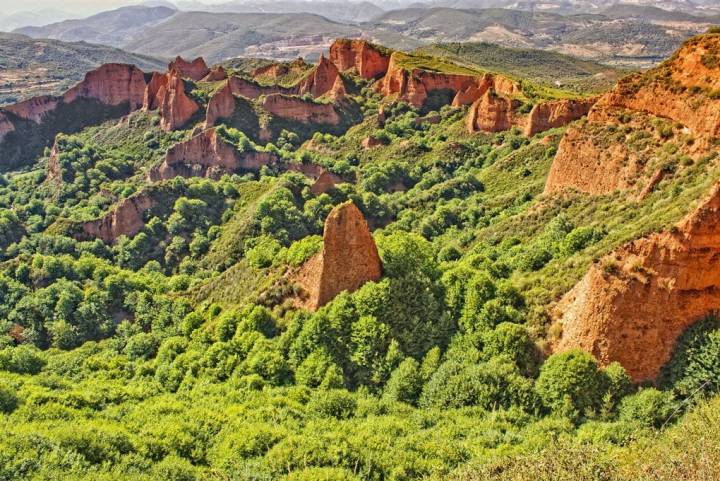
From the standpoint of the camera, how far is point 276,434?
27.8 meters

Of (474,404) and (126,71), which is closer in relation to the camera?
(474,404)

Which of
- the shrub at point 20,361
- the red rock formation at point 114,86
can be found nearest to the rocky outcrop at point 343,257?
the shrub at point 20,361

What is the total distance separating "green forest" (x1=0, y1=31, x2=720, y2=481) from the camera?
2547 cm

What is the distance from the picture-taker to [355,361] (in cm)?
3450

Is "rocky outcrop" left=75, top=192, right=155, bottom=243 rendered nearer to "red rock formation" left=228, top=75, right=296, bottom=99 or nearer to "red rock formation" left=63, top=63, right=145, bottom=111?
"red rock formation" left=63, top=63, right=145, bottom=111

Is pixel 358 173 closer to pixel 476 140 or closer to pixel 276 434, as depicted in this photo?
pixel 476 140

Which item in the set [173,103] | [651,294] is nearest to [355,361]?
[651,294]

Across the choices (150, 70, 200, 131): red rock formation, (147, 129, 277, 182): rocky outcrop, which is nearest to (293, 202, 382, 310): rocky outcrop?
(147, 129, 277, 182): rocky outcrop

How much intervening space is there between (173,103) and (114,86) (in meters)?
20.1

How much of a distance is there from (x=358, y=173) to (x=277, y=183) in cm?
1866

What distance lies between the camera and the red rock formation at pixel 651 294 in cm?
2725

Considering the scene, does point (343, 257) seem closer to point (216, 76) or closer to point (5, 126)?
point (216, 76)

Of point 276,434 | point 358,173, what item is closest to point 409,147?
point 358,173

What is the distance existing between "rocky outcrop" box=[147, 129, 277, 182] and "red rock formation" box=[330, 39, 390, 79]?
130 ft
